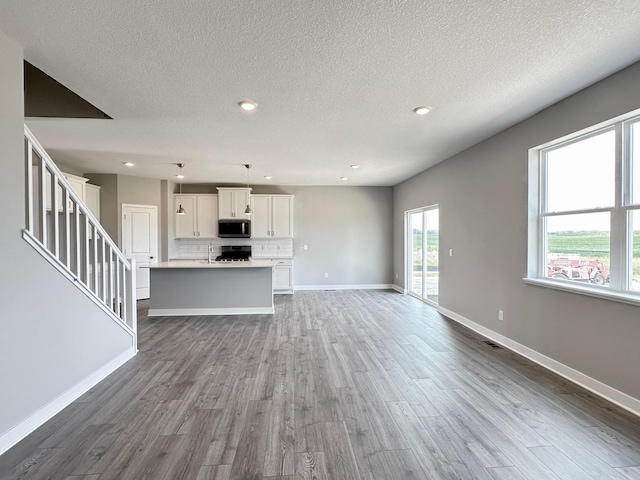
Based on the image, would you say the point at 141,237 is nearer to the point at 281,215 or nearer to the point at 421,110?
the point at 281,215

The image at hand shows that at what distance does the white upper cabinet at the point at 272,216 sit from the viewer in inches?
286

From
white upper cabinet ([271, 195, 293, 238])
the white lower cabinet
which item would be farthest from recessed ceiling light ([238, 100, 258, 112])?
the white lower cabinet

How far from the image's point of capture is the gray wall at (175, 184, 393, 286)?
7684 millimetres

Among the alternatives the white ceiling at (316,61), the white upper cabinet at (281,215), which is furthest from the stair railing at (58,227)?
the white upper cabinet at (281,215)

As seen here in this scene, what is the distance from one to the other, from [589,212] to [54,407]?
4.59 meters

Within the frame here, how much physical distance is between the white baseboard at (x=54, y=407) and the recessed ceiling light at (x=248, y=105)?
276 centimetres

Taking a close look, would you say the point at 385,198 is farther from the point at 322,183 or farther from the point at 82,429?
the point at 82,429

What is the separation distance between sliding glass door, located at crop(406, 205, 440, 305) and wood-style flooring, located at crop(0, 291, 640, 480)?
2444 mm

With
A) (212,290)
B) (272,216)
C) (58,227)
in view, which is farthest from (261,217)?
(58,227)

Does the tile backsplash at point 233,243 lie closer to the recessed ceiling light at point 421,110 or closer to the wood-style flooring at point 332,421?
the wood-style flooring at point 332,421

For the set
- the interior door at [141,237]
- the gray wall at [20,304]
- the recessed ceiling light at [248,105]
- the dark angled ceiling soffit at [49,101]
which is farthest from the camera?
the interior door at [141,237]

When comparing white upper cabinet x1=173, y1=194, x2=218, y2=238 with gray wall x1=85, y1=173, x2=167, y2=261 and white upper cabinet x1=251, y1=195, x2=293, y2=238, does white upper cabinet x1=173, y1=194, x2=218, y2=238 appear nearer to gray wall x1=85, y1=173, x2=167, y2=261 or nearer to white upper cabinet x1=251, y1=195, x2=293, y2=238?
white upper cabinet x1=251, y1=195, x2=293, y2=238

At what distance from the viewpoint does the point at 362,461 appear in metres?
1.80

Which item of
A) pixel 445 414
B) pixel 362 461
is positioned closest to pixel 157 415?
pixel 362 461
